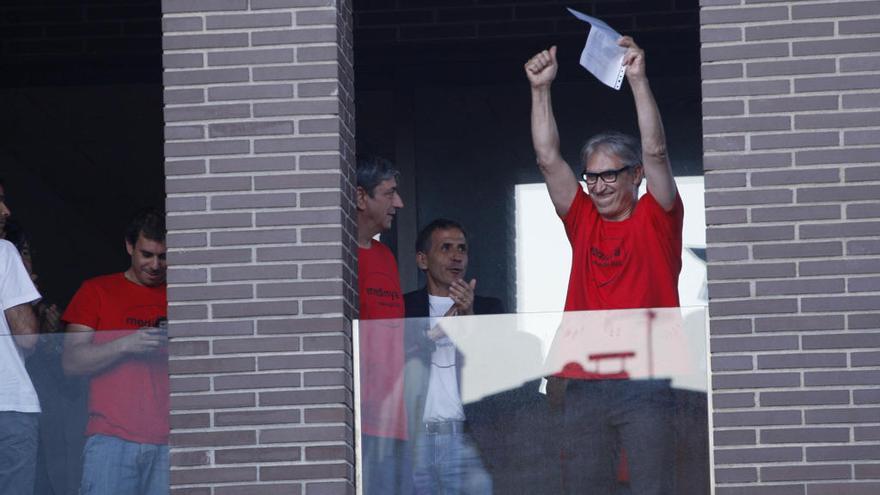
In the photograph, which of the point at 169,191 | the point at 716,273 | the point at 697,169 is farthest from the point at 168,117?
the point at 697,169

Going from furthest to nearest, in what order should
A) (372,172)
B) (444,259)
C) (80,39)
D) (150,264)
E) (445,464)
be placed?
(80,39), (444,259), (372,172), (150,264), (445,464)

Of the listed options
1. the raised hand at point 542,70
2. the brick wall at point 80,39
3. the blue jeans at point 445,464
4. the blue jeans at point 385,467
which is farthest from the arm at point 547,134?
the brick wall at point 80,39

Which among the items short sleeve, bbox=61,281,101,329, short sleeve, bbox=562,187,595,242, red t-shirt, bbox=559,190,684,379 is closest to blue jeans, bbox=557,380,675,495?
red t-shirt, bbox=559,190,684,379

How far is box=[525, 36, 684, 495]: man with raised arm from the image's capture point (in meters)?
8.54

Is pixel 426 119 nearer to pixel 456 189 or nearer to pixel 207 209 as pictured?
pixel 456 189

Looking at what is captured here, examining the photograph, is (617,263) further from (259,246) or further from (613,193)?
(259,246)

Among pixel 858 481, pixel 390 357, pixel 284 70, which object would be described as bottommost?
pixel 858 481

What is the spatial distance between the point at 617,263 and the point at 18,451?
2.79 m

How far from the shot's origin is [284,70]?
29.6 feet

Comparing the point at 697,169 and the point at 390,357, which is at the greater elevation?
the point at 697,169

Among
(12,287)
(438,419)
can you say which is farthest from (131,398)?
(438,419)

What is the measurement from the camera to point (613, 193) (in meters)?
8.96

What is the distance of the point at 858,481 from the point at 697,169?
389 cm

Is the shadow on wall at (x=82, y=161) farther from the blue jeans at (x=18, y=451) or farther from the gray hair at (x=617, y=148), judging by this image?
the gray hair at (x=617, y=148)
